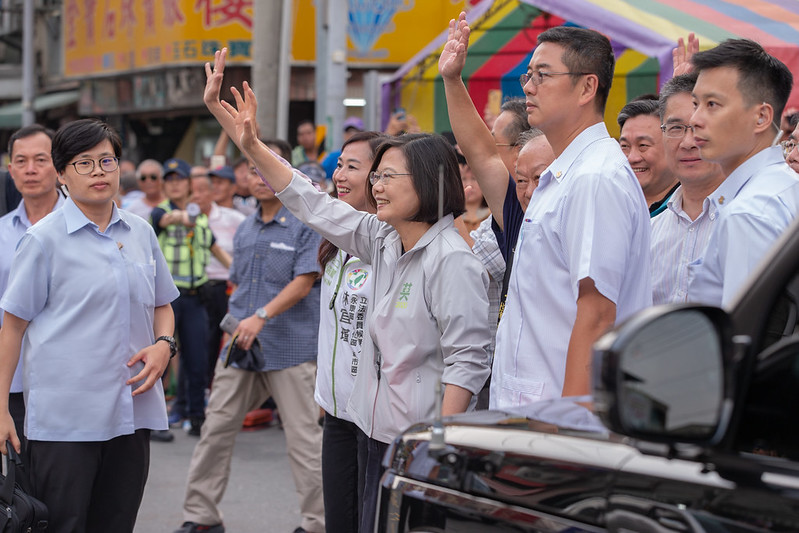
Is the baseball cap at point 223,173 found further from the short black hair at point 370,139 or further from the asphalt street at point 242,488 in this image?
the short black hair at point 370,139

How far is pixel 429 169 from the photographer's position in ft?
12.0

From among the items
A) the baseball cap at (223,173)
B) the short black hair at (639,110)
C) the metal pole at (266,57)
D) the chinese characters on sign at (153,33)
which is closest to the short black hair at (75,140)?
the short black hair at (639,110)

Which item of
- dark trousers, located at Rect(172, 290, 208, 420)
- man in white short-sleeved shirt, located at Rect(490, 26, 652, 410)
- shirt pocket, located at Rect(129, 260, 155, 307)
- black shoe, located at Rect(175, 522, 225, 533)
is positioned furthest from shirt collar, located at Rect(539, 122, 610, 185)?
dark trousers, located at Rect(172, 290, 208, 420)

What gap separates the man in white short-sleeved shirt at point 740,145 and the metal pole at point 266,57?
1015 cm

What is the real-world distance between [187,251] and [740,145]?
610cm

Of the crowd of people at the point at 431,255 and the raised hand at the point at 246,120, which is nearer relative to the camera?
the crowd of people at the point at 431,255

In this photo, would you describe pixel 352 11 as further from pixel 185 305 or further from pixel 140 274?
pixel 140 274

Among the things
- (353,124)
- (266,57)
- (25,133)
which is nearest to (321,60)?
(353,124)

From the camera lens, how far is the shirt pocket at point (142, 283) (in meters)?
4.00

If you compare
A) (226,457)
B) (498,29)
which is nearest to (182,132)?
(498,29)

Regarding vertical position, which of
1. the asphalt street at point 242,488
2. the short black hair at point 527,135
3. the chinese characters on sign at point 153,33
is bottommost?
the asphalt street at point 242,488

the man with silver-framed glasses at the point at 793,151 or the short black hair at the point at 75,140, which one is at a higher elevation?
the man with silver-framed glasses at the point at 793,151

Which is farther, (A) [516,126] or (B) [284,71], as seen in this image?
(B) [284,71]

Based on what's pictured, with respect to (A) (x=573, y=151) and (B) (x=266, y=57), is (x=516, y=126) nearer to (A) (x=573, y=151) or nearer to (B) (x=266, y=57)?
(A) (x=573, y=151)
